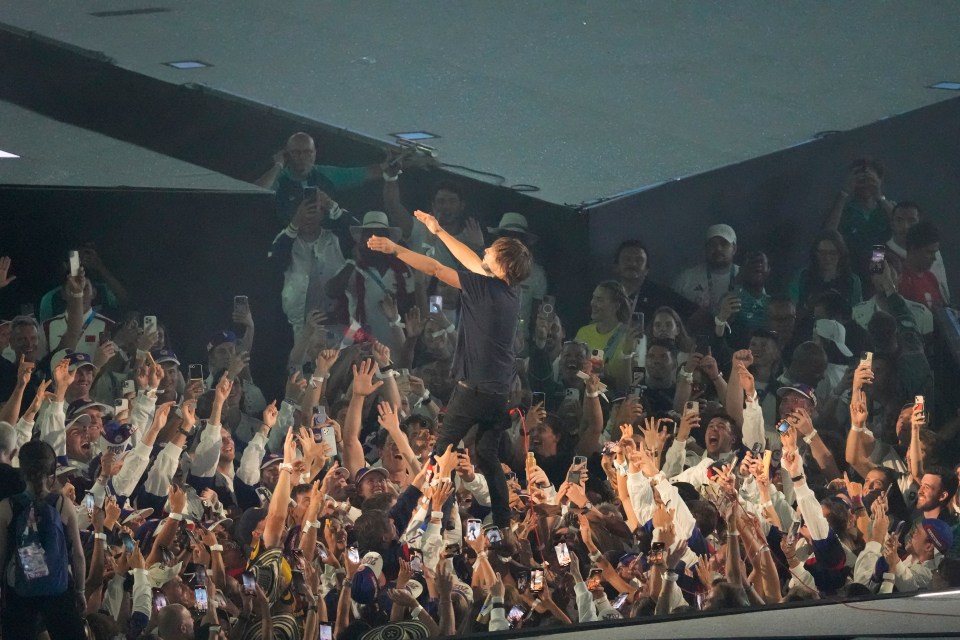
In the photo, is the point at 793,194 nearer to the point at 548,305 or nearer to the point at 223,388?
the point at 548,305

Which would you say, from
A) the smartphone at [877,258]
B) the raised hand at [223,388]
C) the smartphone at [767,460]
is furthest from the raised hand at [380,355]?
the smartphone at [877,258]

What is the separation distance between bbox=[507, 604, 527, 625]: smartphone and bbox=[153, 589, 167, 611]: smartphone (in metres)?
1.48

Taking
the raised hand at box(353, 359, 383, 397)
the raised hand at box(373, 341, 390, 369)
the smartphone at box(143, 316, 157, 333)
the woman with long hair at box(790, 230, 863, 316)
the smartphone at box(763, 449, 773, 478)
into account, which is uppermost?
the woman with long hair at box(790, 230, 863, 316)

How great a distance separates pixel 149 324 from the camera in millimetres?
4574

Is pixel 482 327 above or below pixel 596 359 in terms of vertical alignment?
above

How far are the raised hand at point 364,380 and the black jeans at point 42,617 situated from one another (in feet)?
4.47

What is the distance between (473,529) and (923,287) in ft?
9.19

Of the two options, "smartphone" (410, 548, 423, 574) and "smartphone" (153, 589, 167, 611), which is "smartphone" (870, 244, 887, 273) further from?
"smartphone" (153, 589, 167, 611)

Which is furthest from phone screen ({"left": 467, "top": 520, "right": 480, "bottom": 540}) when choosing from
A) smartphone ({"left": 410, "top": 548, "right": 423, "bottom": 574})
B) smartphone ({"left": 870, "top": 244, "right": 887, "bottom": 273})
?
smartphone ({"left": 870, "top": 244, "right": 887, "bottom": 273})

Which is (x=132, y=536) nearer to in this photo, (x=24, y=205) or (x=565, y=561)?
(x=24, y=205)

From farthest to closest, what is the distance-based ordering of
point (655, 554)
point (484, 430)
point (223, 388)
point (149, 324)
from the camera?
1. point (655, 554)
2. point (484, 430)
3. point (223, 388)
4. point (149, 324)

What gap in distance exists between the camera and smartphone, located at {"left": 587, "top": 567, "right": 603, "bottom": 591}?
210 inches

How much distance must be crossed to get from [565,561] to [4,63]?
3.10 meters

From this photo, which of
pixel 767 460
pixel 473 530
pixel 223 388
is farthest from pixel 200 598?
pixel 767 460
